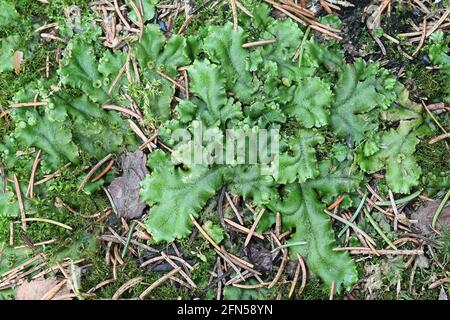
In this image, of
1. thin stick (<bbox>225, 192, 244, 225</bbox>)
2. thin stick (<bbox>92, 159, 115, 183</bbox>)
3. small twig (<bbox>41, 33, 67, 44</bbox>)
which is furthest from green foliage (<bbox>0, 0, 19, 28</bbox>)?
thin stick (<bbox>225, 192, 244, 225</bbox>)

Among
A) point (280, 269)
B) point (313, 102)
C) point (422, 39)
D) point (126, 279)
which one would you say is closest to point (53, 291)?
point (126, 279)

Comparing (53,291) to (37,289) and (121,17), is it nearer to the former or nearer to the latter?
(37,289)

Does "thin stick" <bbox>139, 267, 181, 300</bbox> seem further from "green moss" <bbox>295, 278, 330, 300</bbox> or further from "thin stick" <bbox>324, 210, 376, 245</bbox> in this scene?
"thin stick" <bbox>324, 210, 376, 245</bbox>

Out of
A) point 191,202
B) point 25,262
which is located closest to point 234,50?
point 191,202

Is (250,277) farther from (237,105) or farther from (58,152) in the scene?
(58,152)

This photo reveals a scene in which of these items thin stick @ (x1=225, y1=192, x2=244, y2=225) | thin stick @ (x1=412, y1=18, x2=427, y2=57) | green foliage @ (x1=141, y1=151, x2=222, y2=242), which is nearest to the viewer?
green foliage @ (x1=141, y1=151, x2=222, y2=242)
